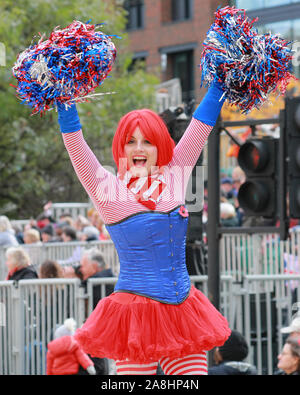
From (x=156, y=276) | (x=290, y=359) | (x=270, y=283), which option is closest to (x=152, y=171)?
(x=156, y=276)

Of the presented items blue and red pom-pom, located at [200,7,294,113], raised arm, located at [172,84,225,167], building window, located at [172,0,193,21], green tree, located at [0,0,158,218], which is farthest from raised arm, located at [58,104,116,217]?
building window, located at [172,0,193,21]

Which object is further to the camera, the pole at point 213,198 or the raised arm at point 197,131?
the pole at point 213,198

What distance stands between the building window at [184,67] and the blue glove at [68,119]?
26.6 meters

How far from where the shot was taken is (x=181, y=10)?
3089 centimetres

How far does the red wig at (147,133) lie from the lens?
3.79m

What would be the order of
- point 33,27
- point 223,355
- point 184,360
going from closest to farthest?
1. point 184,360
2. point 223,355
3. point 33,27

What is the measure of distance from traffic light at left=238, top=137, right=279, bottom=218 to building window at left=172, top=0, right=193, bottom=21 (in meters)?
24.3

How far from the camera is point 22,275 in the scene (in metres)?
8.12

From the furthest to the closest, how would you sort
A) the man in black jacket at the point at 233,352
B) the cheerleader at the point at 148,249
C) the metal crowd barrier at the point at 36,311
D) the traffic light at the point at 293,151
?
the metal crowd barrier at the point at 36,311 < the traffic light at the point at 293,151 < the man in black jacket at the point at 233,352 < the cheerleader at the point at 148,249

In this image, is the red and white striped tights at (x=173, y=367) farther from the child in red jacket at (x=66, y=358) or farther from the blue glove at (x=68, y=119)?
the child in red jacket at (x=66, y=358)

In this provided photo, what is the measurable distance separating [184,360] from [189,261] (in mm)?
3313

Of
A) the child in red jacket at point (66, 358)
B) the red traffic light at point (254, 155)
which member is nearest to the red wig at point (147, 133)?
the child in red jacket at point (66, 358)

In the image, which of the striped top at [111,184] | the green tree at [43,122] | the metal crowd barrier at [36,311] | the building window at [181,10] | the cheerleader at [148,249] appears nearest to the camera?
the cheerleader at [148,249]
